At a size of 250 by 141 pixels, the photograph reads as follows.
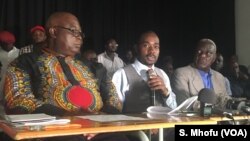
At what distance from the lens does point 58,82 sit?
204cm

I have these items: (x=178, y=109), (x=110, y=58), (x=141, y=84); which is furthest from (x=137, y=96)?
(x=110, y=58)

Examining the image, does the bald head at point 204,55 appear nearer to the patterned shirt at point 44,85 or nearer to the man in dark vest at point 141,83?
the man in dark vest at point 141,83

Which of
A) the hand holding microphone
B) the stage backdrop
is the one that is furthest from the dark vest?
the stage backdrop

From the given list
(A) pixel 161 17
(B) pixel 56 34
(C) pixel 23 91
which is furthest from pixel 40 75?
(A) pixel 161 17

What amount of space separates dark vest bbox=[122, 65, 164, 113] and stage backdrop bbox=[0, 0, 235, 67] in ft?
9.73

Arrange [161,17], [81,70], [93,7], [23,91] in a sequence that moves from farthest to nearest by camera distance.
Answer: [161,17] < [93,7] < [81,70] < [23,91]

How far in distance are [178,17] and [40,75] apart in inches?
189

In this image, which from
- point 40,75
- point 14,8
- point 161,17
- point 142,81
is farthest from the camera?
point 161,17

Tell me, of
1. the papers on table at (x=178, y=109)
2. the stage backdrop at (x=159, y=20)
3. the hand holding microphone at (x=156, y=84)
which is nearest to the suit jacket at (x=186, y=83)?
the hand holding microphone at (x=156, y=84)

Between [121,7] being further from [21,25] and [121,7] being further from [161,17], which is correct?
[21,25]

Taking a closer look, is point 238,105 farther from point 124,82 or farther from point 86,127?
point 86,127

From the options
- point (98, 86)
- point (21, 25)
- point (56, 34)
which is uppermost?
point (21, 25)

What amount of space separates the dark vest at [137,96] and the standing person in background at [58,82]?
30 cm

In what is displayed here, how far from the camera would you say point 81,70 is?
2.23 m
